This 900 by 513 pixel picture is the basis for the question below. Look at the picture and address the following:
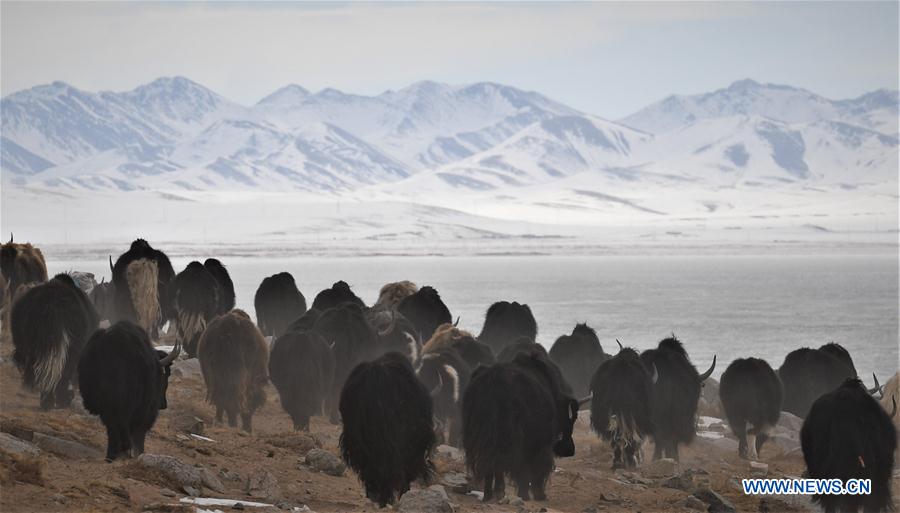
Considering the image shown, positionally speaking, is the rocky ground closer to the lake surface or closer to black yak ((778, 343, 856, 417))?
black yak ((778, 343, 856, 417))

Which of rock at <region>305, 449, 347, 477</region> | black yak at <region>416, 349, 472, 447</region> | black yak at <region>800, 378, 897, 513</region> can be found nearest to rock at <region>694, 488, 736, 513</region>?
black yak at <region>800, 378, 897, 513</region>

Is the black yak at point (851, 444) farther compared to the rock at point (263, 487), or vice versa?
the black yak at point (851, 444)

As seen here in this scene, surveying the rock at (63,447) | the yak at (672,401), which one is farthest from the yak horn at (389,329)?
the rock at (63,447)

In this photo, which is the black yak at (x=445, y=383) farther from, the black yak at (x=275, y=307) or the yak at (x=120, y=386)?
the black yak at (x=275, y=307)

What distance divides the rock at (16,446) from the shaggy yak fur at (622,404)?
569 cm

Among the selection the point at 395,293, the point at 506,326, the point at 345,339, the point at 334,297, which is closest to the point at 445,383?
the point at 345,339

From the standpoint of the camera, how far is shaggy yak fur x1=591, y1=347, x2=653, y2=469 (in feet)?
39.3

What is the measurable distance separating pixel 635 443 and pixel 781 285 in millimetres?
46749

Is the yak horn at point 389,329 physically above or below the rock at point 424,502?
above

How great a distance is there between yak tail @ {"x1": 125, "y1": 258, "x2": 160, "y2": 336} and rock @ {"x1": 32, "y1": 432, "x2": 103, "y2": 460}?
23.0 feet

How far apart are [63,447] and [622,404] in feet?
18.2

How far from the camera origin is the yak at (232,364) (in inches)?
492

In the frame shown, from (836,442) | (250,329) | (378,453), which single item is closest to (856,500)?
(836,442)

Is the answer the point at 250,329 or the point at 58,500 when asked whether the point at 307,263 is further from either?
the point at 58,500
